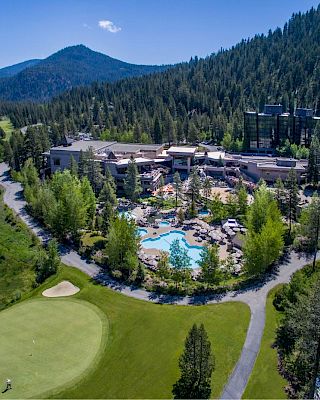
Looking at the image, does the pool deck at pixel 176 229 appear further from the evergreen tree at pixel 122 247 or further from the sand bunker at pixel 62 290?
the sand bunker at pixel 62 290

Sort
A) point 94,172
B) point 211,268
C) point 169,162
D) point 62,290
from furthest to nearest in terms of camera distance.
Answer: point 169,162
point 94,172
point 62,290
point 211,268

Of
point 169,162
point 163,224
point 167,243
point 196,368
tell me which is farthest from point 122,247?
point 169,162

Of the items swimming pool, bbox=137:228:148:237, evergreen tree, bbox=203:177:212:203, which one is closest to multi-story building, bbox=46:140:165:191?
evergreen tree, bbox=203:177:212:203

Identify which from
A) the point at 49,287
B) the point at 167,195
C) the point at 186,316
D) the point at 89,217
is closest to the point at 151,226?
the point at 89,217

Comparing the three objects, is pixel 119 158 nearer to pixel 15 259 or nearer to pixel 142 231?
pixel 142 231

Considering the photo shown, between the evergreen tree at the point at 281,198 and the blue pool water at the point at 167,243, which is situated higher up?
the evergreen tree at the point at 281,198

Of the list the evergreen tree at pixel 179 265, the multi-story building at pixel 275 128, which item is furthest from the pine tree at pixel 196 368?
the multi-story building at pixel 275 128
